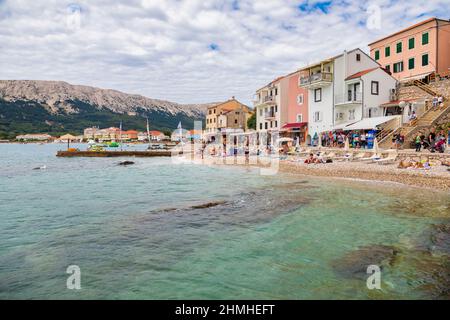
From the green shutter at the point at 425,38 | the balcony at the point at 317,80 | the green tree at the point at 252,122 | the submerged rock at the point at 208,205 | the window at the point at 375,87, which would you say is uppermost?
the green shutter at the point at 425,38

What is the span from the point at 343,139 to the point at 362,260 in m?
32.2

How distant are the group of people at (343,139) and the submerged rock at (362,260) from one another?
27599 millimetres

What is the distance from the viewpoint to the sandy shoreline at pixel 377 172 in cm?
1862

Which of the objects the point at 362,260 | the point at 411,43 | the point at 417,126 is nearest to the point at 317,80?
the point at 411,43

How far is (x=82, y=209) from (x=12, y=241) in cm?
484

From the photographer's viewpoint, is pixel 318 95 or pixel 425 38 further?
pixel 318 95

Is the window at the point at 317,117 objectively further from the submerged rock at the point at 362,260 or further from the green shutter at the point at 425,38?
the submerged rock at the point at 362,260

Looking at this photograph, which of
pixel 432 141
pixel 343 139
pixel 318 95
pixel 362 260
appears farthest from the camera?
pixel 318 95

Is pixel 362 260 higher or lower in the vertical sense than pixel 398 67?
lower

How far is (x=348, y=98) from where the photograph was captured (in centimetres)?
4162

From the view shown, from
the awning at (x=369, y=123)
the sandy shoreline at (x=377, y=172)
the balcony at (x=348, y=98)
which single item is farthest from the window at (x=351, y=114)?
the sandy shoreline at (x=377, y=172)

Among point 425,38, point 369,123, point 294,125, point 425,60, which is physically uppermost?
point 425,38

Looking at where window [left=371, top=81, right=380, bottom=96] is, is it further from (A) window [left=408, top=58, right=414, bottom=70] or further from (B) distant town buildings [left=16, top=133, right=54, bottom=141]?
(B) distant town buildings [left=16, top=133, right=54, bottom=141]

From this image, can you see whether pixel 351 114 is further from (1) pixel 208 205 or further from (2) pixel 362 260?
(2) pixel 362 260
